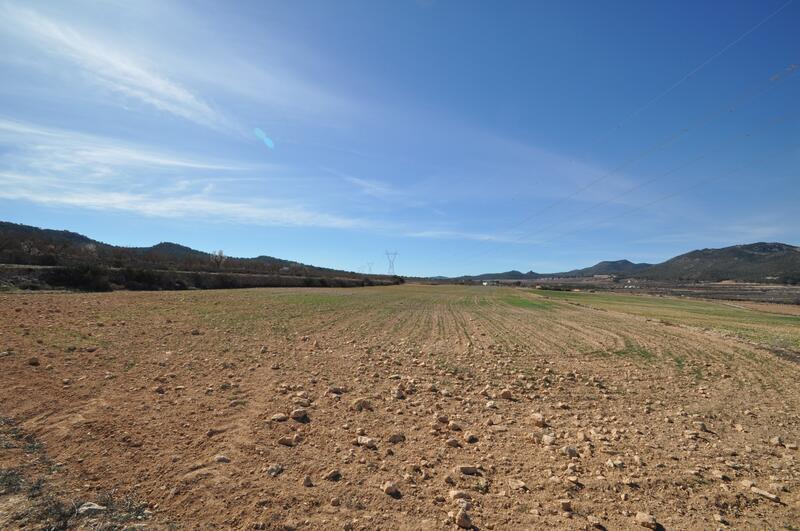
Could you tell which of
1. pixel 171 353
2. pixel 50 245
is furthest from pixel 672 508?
pixel 50 245

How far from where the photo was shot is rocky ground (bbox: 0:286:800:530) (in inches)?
165

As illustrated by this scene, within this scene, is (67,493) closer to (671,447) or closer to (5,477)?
(5,477)

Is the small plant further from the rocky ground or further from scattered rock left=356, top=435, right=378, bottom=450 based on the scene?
scattered rock left=356, top=435, right=378, bottom=450

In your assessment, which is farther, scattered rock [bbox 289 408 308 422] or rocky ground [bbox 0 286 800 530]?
scattered rock [bbox 289 408 308 422]

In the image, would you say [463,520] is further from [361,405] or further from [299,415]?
[361,405]

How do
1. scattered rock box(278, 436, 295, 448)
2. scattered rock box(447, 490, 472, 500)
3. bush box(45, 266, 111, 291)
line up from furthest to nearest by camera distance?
1. bush box(45, 266, 111, 291)
2. scattered rock box(278, 436, 295, 448)
3. scattered rock box(447, 490, 472, 500)

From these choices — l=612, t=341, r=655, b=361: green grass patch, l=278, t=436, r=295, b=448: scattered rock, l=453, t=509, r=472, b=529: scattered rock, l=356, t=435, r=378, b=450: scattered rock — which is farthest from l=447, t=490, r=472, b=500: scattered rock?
l=612, t=341, r=655, b=361: green grass patch

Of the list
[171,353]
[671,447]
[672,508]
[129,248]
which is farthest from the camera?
[129,248]

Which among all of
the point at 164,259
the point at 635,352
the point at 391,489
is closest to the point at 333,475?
the point at 391,489

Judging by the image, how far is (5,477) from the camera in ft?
14.3

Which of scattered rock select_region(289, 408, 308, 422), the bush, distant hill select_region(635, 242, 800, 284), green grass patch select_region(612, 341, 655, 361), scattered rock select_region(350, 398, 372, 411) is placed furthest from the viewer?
distant hill select_region(635, 242, 800, 284)

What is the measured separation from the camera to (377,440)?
19.7ft

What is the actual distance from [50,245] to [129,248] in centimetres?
2757

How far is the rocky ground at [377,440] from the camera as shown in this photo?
13.7 ft
